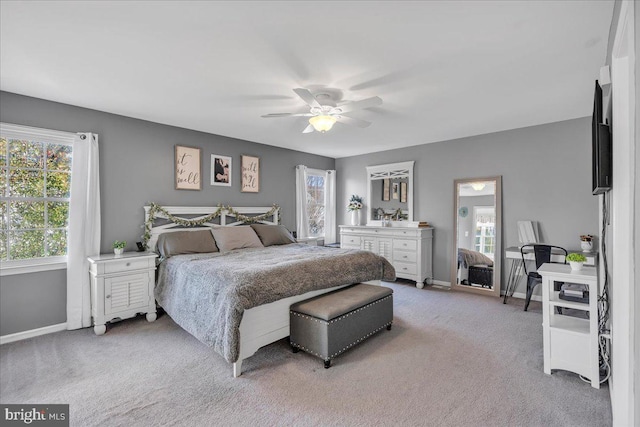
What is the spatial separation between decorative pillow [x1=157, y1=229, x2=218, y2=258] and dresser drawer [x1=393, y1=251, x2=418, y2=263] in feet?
10.1

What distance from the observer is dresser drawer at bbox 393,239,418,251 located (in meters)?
5.13

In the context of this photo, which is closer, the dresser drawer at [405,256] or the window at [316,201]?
the dresser drawer at [405,256]

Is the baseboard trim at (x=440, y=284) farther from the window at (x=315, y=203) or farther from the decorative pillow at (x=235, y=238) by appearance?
the decorative pillow at (x=235, y=238)

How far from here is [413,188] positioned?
18.4ft

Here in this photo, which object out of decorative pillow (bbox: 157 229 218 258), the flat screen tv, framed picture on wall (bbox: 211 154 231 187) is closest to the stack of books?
the flat screen tv

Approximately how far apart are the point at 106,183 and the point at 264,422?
333 centimetres

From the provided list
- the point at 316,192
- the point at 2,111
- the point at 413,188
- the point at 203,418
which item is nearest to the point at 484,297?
the point at 413,188

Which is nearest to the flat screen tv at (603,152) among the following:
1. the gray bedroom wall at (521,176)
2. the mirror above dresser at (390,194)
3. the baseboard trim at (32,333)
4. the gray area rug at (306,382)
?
the gray area rug at (306,382)

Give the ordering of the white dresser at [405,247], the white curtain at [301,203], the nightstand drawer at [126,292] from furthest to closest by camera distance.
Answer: the white curtain at [301,203]
the white dresser at [405,247]
the nightstand drawer at [126,292]

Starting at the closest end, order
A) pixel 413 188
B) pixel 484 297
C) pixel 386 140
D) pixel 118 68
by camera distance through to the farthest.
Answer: pixel 118 68
pixel 484 297
pixel 386 140
pixel 413 188

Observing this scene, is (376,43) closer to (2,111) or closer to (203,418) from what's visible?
(203,418)

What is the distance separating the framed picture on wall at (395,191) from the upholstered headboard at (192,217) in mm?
2358

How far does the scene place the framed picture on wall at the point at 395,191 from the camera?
19.1ft

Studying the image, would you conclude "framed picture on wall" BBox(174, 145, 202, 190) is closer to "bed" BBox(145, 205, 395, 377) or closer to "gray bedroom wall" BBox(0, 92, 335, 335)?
"gray bedroom wall" BBox(0, 92, 335, 335)
